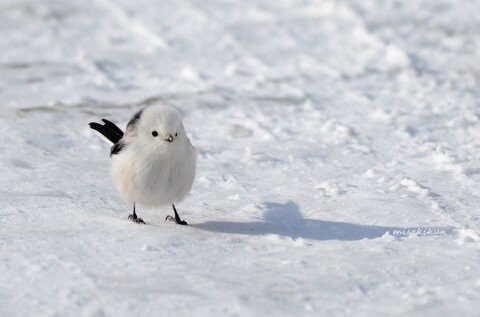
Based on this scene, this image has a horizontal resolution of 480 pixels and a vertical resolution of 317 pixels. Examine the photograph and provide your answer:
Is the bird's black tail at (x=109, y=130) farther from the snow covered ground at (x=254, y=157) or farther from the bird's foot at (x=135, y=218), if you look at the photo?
the bird's foot at (x=135, y=218)

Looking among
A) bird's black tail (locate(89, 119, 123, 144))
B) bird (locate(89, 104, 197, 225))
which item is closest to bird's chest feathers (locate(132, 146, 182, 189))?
bird (locate(89, 104, 197, 225))

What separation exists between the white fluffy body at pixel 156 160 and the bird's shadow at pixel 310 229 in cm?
32

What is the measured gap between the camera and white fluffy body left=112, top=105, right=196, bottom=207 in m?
4.22

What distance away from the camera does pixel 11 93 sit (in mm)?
6926

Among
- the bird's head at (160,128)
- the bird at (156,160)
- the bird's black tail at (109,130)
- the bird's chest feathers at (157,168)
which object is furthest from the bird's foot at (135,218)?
the bird's black tail at (109,130)

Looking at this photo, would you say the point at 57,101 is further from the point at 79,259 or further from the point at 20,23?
the point at 79,259

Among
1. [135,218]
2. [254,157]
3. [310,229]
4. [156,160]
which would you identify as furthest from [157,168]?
[254,157]

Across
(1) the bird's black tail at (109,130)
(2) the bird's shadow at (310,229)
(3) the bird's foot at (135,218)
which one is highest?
(1) the bird's black tail at (109,130)

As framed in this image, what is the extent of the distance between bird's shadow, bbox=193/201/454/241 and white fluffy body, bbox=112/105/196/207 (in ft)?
1.04

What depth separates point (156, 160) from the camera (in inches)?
166

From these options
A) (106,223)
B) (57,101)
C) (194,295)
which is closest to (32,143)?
(57,101)

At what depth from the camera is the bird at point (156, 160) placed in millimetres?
4219

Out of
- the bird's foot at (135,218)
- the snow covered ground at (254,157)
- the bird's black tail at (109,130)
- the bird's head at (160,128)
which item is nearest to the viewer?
the snow covered ground at (254,157)

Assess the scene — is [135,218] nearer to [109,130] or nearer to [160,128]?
[160,128]
